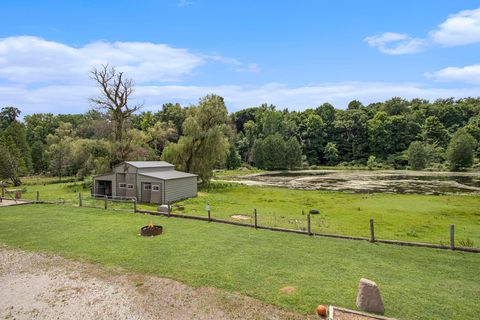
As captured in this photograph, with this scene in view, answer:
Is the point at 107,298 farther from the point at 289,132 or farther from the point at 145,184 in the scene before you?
the point at 289,132

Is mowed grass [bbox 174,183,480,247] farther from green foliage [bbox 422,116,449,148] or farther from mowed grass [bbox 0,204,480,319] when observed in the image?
green foliage [bbox 422,116,449,148]

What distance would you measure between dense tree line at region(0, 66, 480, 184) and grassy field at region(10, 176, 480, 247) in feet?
34.8

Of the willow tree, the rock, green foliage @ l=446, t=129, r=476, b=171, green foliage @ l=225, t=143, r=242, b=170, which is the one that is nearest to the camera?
the rock

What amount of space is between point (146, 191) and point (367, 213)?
643 inches

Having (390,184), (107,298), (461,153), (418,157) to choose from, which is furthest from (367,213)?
(461,153)

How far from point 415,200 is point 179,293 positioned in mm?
24678

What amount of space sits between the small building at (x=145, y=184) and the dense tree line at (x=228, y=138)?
26.4 ft

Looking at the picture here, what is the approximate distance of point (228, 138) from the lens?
48.0m

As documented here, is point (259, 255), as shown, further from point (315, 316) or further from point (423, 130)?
point (423, 130)

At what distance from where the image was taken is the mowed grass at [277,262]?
7406 millimetres

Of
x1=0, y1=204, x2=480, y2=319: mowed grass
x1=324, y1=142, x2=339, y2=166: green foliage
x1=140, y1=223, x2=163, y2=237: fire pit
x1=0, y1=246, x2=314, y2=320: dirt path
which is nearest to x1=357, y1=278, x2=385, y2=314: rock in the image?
Answer: x1=0, y1=204, x2=480, y2=319: mowed grass

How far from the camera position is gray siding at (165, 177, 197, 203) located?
2338 centimetres

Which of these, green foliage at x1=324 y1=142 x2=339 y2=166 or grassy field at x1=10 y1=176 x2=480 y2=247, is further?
green foliage at x1=324 y1=142 x2=339 y2=166

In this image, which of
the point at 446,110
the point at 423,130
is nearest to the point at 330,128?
the point at 423,130
